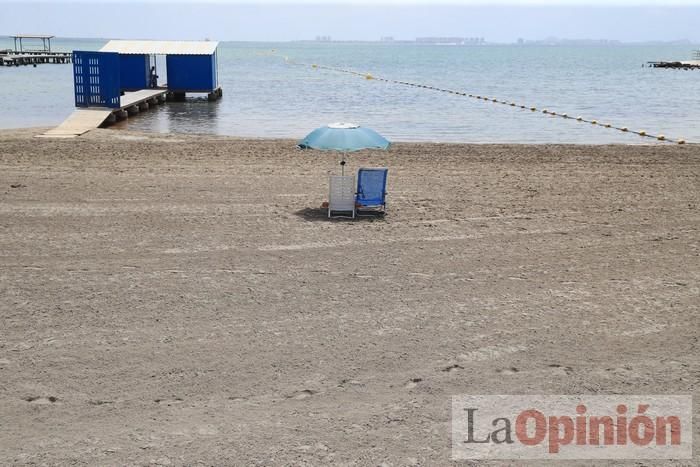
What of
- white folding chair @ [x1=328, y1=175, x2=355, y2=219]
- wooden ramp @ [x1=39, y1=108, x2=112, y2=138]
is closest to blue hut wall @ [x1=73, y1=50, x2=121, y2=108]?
wooden ramp @ [x1=39, y1=108, x2=112, y2=138]

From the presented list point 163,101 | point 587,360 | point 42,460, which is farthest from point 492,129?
point 42,460

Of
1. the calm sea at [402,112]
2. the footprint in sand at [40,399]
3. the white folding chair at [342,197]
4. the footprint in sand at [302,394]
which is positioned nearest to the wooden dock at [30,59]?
the calm sea at [402,112]

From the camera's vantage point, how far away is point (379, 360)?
6.36 metres

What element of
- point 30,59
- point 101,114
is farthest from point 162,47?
point 30,59

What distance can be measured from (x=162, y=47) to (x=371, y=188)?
1300 inches

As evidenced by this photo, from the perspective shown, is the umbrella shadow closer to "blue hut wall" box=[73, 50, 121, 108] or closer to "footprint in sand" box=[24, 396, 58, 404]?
"footprint in sand" box=[24, 396, 58, 404]

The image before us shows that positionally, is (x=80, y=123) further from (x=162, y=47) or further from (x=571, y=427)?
(x=571, y=427)

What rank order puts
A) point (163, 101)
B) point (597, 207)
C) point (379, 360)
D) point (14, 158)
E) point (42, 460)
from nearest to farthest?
point (42, 460) → point (379, 360) → point (597, 207) → point (14, 158) → point (163, 101)

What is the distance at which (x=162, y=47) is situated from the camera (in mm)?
41594

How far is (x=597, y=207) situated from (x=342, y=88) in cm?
4411

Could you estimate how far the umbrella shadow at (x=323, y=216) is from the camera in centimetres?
1149

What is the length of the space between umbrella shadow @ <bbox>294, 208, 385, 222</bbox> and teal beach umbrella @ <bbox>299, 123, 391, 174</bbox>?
1.02 meters

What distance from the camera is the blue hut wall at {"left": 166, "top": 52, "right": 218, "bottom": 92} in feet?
141

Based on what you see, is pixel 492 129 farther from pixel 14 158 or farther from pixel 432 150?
pixel 14 158
